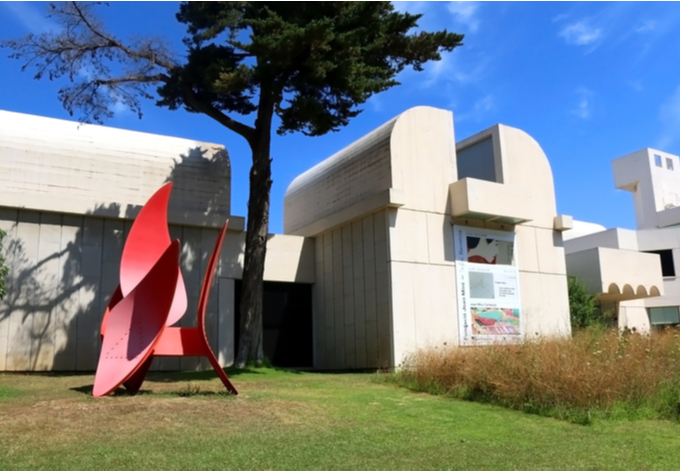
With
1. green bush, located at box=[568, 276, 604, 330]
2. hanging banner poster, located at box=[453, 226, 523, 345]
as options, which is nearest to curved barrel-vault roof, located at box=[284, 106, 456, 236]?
hanging banner poster, located at box=[453, 226, 523, 345]

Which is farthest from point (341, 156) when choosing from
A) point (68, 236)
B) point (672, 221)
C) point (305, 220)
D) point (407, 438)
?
point (672, 221)

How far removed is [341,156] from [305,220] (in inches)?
113

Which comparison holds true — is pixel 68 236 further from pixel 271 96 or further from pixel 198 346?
pixel 198 346

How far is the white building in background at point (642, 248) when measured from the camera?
28562 mm

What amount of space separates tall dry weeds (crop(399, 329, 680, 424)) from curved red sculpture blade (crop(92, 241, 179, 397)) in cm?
543

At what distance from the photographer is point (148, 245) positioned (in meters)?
11.1

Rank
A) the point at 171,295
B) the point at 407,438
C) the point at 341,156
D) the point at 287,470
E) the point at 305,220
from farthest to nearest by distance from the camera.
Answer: the point at 305,220 < the point at 341,156 < the point at 171,295 < the point at 407,438 < the point at 287,470

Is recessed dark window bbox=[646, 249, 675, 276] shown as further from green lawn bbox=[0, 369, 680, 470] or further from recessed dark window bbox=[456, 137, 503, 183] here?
green lawn bbox=[0, 369, 680, 470]

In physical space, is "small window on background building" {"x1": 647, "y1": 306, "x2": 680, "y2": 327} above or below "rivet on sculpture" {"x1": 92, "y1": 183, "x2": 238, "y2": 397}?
above

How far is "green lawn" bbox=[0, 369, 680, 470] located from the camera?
6488 millimetres

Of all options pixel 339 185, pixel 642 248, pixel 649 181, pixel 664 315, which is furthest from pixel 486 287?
pixel 649 181

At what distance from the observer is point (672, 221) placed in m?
43.5

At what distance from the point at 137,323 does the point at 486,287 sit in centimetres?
1196

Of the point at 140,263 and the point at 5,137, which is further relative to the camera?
the point at 5,137
